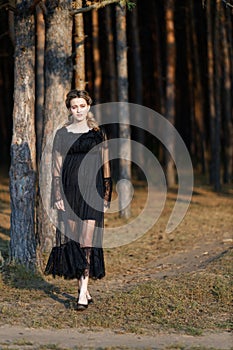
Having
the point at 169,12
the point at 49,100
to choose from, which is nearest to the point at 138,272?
the point at 49,100

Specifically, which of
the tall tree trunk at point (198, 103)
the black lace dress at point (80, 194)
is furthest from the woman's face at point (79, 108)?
the tall tree trunk at point (198, 103)

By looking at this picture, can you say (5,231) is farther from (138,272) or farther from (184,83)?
(184,83)

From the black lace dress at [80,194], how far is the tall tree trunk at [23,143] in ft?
5.25

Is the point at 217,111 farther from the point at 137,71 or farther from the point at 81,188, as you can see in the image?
the point at 81,188

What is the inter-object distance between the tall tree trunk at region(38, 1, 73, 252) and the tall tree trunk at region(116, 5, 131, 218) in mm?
3912

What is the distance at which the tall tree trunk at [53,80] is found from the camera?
1039 centimetres

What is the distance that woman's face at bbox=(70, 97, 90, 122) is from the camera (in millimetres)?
7875

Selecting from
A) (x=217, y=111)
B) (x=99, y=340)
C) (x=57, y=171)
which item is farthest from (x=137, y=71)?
(x=99, y=340)

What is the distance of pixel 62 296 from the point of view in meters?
8.74

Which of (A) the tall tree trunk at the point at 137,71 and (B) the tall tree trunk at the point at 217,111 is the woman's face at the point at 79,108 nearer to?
(B) the tall tree trunk at the point at 217,111

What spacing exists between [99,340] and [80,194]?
5.47 ft

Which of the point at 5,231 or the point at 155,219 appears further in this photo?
the point at 155,219

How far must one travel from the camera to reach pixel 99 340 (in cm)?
696

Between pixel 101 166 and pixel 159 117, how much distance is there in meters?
15.9
